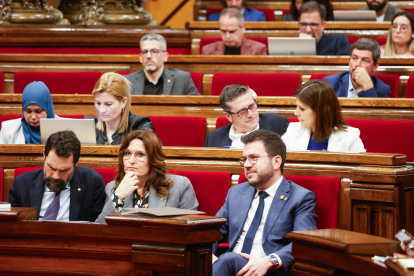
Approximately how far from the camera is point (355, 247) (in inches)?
32.1

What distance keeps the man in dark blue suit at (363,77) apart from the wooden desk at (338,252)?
1032 millimetres

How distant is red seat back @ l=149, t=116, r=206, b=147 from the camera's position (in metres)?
1.72

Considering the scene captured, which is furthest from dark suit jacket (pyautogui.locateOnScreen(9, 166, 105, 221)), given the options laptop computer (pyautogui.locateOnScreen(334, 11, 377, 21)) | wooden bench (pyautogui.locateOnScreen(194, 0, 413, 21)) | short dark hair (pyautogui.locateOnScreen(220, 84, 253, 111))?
wooden bench (pyautogui.locateOnScreen(194, 0, 413, 21))

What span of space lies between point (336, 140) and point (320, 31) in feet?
3.71

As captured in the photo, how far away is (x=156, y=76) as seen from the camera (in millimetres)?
2148

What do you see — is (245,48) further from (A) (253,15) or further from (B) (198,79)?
(A) (253,15)

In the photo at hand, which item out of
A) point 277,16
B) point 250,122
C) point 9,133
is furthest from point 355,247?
point 277,16

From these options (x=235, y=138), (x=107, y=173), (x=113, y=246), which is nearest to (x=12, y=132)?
(x=107, y=173)

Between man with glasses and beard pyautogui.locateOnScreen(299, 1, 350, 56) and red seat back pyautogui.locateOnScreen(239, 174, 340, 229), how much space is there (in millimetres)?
1309

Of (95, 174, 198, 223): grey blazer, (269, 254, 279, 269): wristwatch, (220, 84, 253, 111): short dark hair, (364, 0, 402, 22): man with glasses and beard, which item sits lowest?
(269, 254, 279, 269): wristwatch

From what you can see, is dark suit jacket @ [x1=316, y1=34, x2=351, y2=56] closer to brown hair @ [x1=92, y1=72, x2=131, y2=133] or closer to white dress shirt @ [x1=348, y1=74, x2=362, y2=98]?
white dress shirt @ [x1=348, y1=74, x2=362, y2=98]

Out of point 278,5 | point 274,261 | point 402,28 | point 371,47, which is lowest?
point 274,261

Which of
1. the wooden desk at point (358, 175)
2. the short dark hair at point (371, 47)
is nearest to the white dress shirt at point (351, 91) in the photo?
the short dark hair at point (371, 47)

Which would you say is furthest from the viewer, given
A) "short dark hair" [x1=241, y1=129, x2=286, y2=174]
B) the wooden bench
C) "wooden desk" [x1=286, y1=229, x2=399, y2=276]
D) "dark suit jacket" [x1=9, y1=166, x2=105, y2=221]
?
the wooden bench
